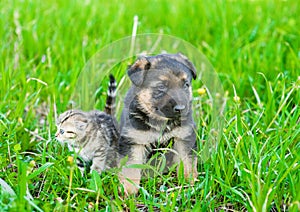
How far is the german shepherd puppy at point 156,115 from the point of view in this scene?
11.1 feet

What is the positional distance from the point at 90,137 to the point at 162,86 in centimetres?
61

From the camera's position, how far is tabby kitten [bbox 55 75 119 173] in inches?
136

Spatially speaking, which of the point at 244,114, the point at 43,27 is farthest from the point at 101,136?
the point at 43,27

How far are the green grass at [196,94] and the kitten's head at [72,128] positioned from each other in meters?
0.17

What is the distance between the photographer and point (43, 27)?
626cm

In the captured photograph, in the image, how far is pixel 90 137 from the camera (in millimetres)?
3518

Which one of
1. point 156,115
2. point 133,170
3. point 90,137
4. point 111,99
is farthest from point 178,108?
point 111,99

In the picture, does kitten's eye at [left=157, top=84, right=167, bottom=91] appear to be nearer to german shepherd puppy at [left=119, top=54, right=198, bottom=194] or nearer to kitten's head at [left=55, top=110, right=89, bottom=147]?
german shepherd puppy at [left=119, top=54, right=198, bottom=194]

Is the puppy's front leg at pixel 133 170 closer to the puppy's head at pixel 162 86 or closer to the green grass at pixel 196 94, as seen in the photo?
the green grass at pixel 196 94

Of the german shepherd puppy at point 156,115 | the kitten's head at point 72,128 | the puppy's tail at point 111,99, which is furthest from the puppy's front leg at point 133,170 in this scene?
the puppy's tail at point 111,99

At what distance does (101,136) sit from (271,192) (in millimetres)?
1204

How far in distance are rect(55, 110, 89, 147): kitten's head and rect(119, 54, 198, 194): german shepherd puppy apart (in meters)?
0.26

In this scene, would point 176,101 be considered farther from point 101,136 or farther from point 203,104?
point 203,104

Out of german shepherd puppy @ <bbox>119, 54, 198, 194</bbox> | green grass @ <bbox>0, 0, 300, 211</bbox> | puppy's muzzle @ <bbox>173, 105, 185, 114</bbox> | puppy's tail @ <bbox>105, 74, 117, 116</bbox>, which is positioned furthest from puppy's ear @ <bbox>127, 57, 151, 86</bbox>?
green grass @ <bbox>0, 0, 300, 211</bbox>
